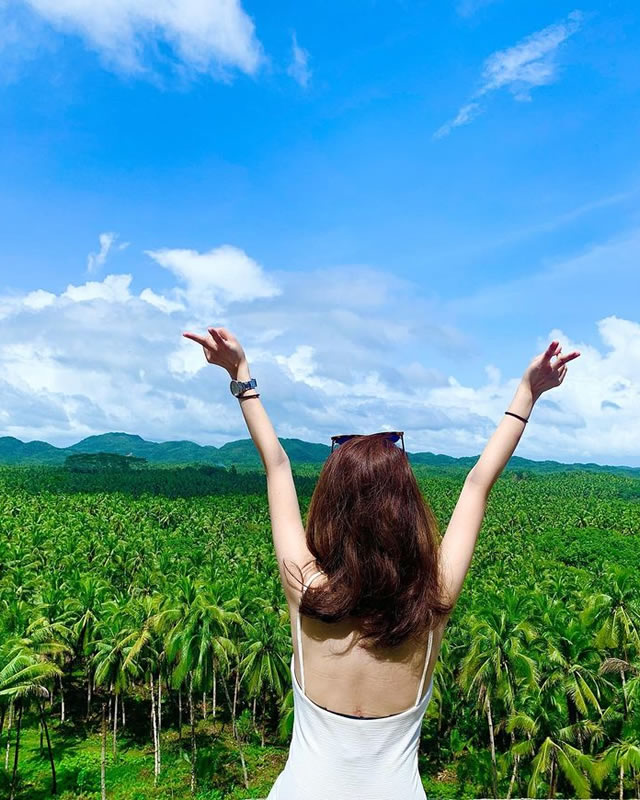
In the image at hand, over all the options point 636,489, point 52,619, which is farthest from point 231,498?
point 636,489

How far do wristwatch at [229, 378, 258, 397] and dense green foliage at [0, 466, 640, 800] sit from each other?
22744 mm

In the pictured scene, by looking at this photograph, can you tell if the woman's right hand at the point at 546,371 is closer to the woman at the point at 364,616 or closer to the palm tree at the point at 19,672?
the woman at the point at 364,616

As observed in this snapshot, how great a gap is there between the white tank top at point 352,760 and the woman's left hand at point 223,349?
1.35m

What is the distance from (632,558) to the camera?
2482 inches

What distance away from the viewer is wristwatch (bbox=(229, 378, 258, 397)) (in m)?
2.53

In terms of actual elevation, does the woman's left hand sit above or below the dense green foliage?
above

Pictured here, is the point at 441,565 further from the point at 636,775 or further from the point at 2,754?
the point at 2,754

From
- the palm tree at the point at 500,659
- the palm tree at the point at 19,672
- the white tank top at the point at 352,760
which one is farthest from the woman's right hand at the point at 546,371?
the palm tree at the point at 500,659

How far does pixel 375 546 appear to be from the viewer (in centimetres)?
205

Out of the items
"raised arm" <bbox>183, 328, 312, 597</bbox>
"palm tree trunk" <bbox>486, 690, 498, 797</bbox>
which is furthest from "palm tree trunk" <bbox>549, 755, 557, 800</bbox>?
"raised arm" <bbox>183, 328, 312, 597</bbox>

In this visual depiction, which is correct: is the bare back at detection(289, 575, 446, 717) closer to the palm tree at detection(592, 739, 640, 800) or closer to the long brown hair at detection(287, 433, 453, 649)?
the long brown hair at detection(287, 433, 453, 649)

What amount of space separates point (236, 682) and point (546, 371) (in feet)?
107

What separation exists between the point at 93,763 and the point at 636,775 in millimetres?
24387

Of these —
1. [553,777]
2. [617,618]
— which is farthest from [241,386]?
[617,618]
